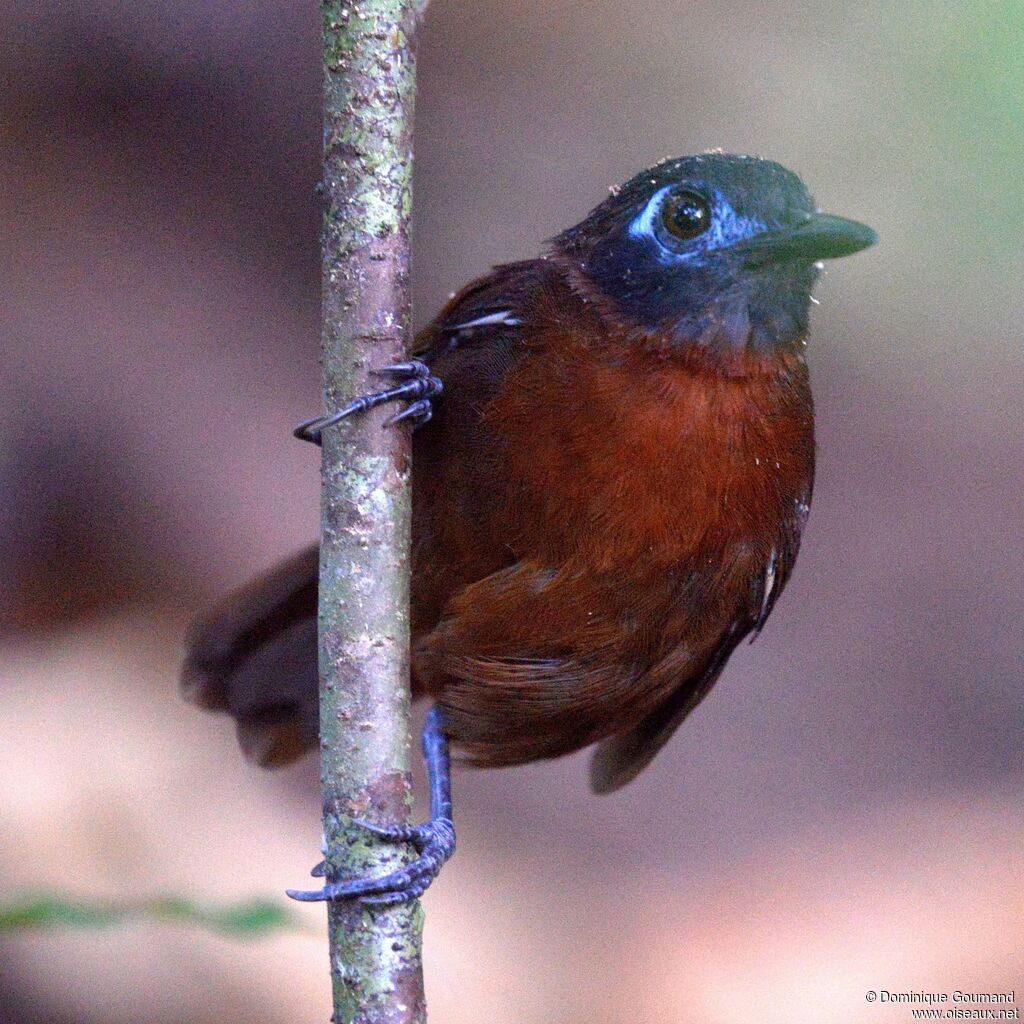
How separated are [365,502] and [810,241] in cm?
104

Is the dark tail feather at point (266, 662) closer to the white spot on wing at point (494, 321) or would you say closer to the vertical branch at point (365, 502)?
the white spot on wing at point (494, 321)

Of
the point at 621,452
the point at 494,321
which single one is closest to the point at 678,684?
the point at 621,452

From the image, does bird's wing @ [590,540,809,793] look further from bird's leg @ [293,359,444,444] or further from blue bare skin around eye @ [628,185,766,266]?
bird's leg @ [293,359,444,444]

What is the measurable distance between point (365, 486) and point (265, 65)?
389cm

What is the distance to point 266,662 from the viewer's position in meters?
3.60

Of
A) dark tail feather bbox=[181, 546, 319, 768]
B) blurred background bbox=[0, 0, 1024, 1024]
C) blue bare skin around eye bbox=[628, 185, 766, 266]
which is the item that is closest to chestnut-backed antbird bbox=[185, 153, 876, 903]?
blue bare skin around eye bbox=[628, 185, 766, 266]

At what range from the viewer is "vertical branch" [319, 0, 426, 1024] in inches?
85.9

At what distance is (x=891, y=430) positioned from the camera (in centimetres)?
607

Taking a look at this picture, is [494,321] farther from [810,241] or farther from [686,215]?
[810,241]

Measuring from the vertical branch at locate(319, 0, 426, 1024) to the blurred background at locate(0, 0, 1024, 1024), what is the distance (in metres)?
1.75

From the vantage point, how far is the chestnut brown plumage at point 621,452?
252 centimetres

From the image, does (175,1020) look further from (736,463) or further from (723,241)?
(723,241)

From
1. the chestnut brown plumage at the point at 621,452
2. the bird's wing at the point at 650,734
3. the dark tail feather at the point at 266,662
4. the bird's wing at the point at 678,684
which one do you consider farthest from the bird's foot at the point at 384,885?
the dark tail feather at the point at 266,662

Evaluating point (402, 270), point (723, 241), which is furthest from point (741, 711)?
point (402, 270)
